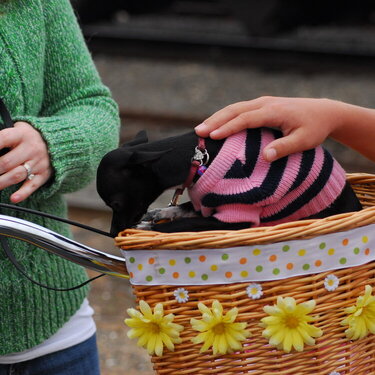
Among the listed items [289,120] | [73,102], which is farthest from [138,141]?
[289,120]

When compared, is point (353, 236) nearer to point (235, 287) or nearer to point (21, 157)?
point (235, 287)

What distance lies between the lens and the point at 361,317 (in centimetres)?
127

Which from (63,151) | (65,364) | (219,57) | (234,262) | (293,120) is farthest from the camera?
(219,57)

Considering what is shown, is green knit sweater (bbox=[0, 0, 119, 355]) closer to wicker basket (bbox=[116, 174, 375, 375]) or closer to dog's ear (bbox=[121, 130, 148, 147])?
dog's ear (bbox=[121, 130, 148, 147])

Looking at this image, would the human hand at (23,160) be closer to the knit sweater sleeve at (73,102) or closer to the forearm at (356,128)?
the knit sweater sleeve at (73,102)

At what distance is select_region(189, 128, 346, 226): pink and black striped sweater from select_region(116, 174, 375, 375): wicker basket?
18 centimetres

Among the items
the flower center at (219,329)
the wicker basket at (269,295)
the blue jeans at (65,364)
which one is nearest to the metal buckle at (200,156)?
the wicker basket at (269,295)

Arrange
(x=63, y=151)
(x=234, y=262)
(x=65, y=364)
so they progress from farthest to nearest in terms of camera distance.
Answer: (x=65, y=364)
(x=63, y=151)
(x=234, y=262)

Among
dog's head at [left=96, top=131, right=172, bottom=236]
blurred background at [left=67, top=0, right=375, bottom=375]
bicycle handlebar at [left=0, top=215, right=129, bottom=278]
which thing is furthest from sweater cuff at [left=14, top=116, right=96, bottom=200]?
blurred background at [left=67, top=0, right=375, bottom=375]

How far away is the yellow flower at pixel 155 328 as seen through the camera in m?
1.22

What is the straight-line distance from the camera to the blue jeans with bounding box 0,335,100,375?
1563 mm

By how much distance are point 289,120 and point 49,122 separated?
47 cm

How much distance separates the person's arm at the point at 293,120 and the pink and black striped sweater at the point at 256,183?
5 centimetres

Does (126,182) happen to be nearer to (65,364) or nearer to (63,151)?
(63,151)
